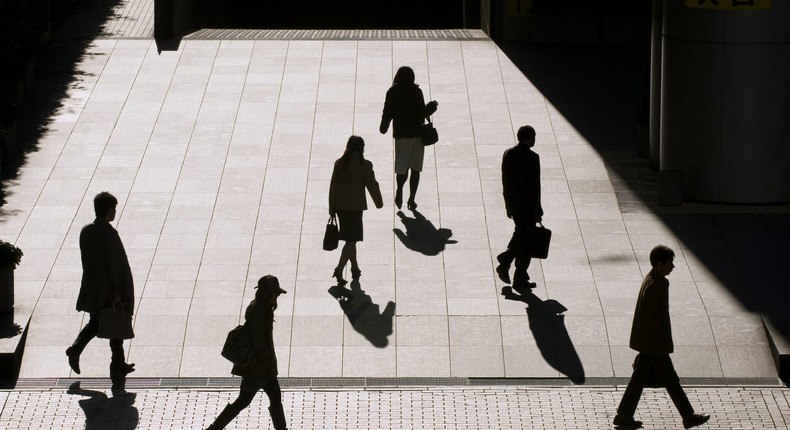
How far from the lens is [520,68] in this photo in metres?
22.9

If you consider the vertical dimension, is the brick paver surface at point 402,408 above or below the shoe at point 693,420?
below

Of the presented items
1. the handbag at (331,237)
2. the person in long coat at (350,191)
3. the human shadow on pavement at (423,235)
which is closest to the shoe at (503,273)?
the human shadow on pavement at (423,235)

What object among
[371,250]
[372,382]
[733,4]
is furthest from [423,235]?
[733,4]

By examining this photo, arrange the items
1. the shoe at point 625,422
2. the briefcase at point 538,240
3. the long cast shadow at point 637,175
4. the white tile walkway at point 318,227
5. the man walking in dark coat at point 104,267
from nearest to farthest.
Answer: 1. the shoe at point 625,422
2. the man walking in dark coat at point 104,267
3. the white tile walkway at point 318,227
4. the briefcase at point 538,240
5. the long cast shadow at point 637,175

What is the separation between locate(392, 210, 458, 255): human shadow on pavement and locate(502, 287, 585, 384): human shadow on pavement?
140 centimetres

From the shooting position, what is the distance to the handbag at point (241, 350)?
1007cm

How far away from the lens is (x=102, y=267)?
449 inches

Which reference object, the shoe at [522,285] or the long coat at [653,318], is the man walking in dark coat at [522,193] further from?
the long coat at [653,318]

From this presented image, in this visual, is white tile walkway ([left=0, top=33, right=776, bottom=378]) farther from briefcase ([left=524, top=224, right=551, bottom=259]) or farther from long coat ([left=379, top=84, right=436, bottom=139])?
long coat ([left=379, top=84, right=436, bottom=139])

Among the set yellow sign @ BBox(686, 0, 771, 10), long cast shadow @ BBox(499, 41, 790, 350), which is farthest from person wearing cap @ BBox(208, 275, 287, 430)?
yellow sign @ BBox(686, 0, 771, 10)

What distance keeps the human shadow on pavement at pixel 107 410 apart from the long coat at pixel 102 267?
0.72 meters

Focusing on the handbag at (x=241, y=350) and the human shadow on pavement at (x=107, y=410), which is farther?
the human shadow on pavement at (x=107, y=410)

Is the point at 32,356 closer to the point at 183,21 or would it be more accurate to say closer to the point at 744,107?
the point at 744,107

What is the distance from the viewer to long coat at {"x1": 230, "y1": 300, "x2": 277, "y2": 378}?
10.0m
